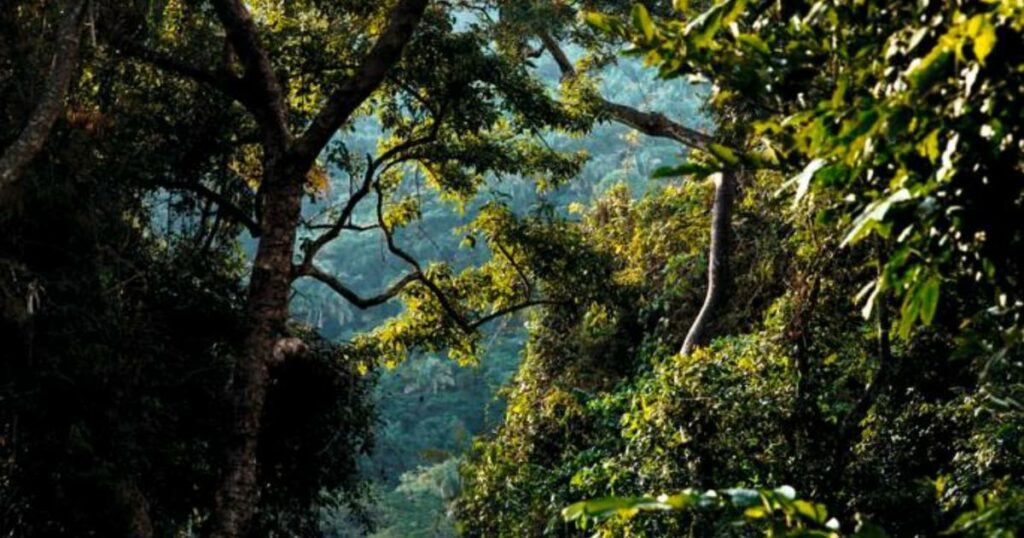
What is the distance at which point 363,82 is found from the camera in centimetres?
771

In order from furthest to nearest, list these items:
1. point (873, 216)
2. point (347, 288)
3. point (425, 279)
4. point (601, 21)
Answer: point (425, 279) < point (347, 288) < point (601, 21) < point (873, 216)

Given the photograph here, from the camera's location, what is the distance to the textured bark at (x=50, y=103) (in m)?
6.13

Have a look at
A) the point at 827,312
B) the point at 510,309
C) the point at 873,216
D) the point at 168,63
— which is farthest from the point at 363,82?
the point at 873,216

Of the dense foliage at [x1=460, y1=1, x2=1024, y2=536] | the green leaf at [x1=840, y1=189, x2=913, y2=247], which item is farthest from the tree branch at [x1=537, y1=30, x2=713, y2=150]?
the green leaf at [x1=840, y1=189, x2=913, y2=247]

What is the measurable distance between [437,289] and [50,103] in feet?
16.3

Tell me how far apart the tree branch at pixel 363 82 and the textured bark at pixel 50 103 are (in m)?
1.64

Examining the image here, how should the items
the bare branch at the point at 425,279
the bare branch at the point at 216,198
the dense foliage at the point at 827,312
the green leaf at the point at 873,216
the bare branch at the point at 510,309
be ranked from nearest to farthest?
the green leaf at the point at 873,216, the dense foliage at the point at 827,312, the bare branch at the point at 216,198, the bare branch at the point at 425,279, the bare branch at the point at 510,309

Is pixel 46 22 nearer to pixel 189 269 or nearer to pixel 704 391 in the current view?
pixel 189 269

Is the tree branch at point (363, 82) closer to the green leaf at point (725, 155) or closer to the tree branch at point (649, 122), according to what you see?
the tree branch at point (649, 122)

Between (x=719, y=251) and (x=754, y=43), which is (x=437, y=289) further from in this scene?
(x=754, y=43)

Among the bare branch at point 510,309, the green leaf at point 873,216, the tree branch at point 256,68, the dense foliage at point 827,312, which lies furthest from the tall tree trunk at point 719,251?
the green leaf at point 873,216

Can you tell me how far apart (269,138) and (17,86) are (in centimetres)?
172

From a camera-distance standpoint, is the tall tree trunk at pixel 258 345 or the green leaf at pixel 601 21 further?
the tall tree trunk at pixel 258 345

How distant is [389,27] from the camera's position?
25.2 ft
